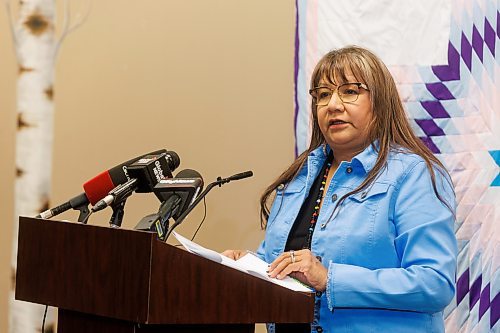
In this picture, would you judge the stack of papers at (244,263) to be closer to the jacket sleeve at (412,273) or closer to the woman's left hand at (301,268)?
the woman's left hand at (301,268)

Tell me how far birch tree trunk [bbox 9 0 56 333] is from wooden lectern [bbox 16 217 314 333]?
4.89 ft

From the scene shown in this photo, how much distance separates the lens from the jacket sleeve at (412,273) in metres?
1.70

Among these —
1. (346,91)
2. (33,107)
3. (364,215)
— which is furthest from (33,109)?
(364,215)

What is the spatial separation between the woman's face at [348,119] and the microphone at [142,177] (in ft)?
1.54

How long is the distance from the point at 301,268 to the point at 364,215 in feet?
0.84

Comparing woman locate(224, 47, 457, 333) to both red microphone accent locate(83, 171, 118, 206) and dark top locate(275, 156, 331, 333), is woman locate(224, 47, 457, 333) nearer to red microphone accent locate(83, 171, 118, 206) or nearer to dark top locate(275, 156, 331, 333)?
dark top locate(275, 156, 331, 333)

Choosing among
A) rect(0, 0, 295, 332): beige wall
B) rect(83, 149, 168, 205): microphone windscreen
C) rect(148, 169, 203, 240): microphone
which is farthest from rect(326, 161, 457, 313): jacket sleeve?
rect(0, 0, 295, 332): beige wall

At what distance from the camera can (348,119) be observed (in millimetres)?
1952

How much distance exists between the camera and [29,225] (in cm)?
151

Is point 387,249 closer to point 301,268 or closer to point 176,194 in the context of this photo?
point 301,268

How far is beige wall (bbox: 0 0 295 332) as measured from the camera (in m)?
2.89

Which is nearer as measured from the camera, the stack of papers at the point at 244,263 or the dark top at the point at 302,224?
the stack of papers at the point at 244,263

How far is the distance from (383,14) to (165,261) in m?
1.60

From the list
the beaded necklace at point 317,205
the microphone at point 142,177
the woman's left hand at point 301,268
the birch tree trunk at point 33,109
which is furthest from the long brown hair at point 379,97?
the birch tree trunk at point 33,109
